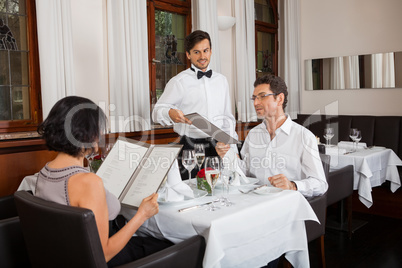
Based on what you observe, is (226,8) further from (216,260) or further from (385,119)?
(216,260)

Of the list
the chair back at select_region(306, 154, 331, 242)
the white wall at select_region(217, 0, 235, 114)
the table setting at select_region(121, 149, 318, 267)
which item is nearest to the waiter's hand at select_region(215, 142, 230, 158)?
the table setting at select_region(121, 149, 318, 267)

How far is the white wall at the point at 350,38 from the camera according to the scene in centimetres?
548

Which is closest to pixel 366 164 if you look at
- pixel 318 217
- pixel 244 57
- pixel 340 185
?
pixel 340 185

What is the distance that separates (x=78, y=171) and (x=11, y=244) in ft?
2.52

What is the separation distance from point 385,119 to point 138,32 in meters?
3.30

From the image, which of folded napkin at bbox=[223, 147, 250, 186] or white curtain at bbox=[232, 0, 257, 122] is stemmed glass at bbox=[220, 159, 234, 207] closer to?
folded napkin at bbox=[223, 147, 250, 186]

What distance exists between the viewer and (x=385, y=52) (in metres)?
5.53

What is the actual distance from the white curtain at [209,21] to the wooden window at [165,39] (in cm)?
12

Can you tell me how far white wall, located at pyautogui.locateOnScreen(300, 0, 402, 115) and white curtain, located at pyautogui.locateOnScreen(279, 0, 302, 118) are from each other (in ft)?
0.47

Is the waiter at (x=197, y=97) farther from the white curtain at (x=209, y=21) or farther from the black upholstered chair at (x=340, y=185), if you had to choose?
the white curtain at (x=209, y=21)

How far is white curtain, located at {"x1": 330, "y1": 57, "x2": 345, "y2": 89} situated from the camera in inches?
235

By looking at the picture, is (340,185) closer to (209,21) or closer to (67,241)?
(67,241)

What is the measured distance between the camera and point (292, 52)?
20.9ft

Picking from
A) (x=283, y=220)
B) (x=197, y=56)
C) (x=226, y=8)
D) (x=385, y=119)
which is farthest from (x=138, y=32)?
(x=385, y=119)
